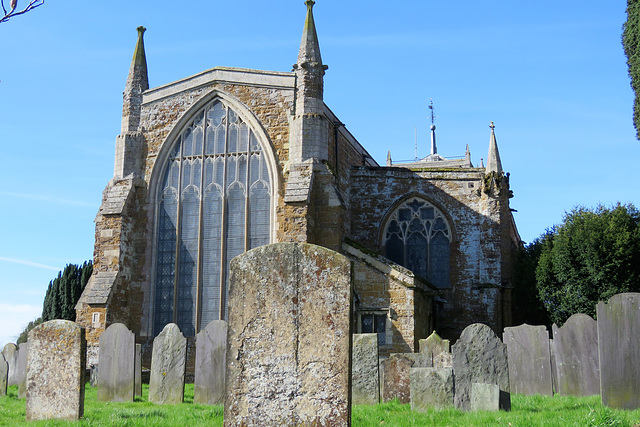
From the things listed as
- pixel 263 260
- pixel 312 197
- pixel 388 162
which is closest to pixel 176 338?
pixel 263 260

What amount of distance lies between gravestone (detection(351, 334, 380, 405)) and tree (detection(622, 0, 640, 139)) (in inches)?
419

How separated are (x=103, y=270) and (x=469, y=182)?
11519 millimetres

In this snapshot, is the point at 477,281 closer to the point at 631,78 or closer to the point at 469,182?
the point at 469,182

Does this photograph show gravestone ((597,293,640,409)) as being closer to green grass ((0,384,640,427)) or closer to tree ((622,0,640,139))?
green grass ((0,384,640,427))

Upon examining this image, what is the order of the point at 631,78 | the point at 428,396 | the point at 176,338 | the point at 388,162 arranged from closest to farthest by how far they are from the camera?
the point at 428,396 < the point at 176,338 < the point at 631,78 < the point at 388,162

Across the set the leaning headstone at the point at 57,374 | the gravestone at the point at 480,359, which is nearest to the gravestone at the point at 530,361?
the gravestone at the point at 480,359

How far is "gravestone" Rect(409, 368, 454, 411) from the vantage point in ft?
33.0

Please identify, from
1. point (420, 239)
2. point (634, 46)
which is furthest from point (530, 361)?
point (634, 46)

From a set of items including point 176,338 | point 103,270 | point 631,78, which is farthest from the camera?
point 103,270

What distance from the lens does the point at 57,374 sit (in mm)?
9711

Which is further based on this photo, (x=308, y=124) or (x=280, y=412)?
(x=308, y=124)

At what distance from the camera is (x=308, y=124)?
19891 millimetres

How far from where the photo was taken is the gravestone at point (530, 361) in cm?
1259

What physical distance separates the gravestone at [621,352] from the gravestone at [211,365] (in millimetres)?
5956
